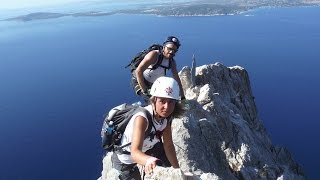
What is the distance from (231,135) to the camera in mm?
20734

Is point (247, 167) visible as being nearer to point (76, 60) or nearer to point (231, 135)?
point (231, 135)

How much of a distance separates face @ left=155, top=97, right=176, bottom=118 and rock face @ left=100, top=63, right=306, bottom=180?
176 inches

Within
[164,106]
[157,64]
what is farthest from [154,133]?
[157,64]

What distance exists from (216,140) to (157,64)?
6306mm

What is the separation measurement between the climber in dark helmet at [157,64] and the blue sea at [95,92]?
2282 inches

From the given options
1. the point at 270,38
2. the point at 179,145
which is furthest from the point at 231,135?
the point at 270,38

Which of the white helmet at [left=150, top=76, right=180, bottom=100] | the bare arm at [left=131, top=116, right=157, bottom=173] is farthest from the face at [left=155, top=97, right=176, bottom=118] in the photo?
the bare arm at [left=131, top=116, right=157, bottom=173]

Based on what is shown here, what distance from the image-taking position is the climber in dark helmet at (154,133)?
23.0ft

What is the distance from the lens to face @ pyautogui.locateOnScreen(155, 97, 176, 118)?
745cm

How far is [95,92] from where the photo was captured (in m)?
115

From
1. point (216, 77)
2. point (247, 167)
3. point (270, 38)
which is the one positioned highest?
point (216, 77)

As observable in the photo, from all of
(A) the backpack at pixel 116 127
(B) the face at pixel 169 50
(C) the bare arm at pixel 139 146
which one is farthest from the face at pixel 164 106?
(B) the face at pixel 169 50

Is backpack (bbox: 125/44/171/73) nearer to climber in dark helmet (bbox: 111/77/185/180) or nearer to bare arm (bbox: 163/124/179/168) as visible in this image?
climber in dark helmet (bbox: 111/77/185/180)

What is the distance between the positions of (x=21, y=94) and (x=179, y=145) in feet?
379
